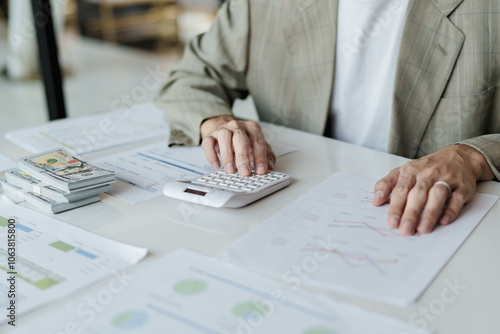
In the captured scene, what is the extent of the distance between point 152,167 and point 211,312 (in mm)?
506

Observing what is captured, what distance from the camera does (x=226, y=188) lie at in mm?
880

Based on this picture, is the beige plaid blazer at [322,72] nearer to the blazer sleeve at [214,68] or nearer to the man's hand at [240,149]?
the blazer sleeve at [214,68]

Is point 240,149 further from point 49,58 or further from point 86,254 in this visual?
point 49,58

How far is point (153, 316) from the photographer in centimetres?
58

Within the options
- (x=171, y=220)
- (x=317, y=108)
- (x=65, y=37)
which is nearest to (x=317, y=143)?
(x=317, y=108)

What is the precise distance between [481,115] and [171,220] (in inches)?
28.9

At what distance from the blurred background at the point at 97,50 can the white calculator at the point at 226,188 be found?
2.40 m

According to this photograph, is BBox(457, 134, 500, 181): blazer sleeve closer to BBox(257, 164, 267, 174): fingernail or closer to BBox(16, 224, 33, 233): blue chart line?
BBox(257, 164, 267, 174): fingernail

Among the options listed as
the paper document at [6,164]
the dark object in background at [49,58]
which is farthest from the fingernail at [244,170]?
the dark object in background at [49,58]

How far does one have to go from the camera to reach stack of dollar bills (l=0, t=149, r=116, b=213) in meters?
0.85

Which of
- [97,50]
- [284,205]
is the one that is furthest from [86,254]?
[97,50]

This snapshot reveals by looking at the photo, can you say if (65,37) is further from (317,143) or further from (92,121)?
(317,143)

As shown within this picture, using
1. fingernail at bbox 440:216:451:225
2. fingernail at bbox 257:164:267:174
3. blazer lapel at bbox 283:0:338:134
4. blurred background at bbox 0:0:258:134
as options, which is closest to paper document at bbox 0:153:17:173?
fingernail at bbox 257:164:267:174

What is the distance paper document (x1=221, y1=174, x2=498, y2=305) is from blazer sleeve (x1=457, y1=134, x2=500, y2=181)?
0.31 ft
